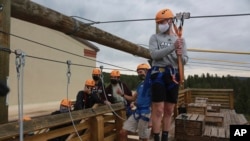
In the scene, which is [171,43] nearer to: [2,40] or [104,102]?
[2,40]

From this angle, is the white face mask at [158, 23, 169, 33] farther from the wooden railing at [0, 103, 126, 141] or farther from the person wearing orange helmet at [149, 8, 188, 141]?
the wooden railing at [0, 103, 126, 141]

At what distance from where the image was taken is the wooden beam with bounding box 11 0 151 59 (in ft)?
8.80

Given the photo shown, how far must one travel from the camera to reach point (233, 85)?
157ft

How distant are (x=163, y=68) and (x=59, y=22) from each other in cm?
114

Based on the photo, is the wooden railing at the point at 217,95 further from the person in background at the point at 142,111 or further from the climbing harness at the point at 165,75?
the climbing harness at the point at 165,75

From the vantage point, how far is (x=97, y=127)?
414 cm

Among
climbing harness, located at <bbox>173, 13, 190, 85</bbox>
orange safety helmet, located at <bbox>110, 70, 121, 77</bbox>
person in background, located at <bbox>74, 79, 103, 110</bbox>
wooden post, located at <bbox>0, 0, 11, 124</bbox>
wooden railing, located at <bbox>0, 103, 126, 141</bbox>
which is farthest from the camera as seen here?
orange safety helmet, located at <bbox>110, 70, 121, 77</bbox>

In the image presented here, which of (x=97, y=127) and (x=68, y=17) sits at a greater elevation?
(x=68, y=17)

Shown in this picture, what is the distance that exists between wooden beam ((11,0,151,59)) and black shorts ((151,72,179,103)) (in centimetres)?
112

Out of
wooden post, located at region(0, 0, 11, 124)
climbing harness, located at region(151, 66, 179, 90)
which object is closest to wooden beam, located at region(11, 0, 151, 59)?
wooden post, located at region(0, 0, 11, 124)

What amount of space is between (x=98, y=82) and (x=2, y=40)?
10.8ft

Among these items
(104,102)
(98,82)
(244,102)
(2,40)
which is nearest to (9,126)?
(2,40)

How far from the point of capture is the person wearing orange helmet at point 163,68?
2.93 meters

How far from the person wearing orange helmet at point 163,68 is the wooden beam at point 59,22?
0.89 meters
